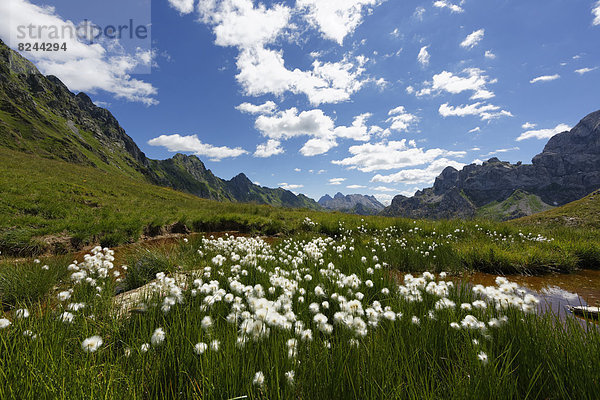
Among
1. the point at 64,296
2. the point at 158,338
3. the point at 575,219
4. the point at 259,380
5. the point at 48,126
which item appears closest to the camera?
the point at 259,380

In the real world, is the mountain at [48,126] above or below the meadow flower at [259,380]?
above

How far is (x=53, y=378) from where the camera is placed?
188 centimetres

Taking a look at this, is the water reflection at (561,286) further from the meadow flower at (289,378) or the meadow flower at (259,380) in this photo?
the meadow flower at (259,380)

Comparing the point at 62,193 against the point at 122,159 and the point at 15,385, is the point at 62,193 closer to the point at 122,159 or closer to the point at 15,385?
the point at 15,385

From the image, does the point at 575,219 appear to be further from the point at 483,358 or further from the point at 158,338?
the point at 158,338

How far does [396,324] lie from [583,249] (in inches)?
348

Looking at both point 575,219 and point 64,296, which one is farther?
point 575,219

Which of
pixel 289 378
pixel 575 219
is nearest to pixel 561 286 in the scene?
pixel 289 378

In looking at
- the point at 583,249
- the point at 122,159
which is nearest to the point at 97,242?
the point at 583,249

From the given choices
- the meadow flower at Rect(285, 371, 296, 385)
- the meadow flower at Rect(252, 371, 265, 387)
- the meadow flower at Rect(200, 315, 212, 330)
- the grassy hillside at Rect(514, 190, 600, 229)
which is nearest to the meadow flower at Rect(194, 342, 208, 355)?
the meadow flower at Rect(200, 315, 212, 330)

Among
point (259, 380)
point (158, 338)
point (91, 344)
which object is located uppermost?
point (91, 344)

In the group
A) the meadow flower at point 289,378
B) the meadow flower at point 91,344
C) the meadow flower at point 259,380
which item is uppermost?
the meadow flower at point 91,344

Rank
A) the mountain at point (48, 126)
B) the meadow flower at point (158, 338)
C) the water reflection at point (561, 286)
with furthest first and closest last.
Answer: the mountain at point (48, 126)
the water reflection at point (561, 286)
the meadow flower at point (158, 338)

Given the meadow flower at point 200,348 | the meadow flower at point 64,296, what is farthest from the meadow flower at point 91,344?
the meadow flower at point 64,296
